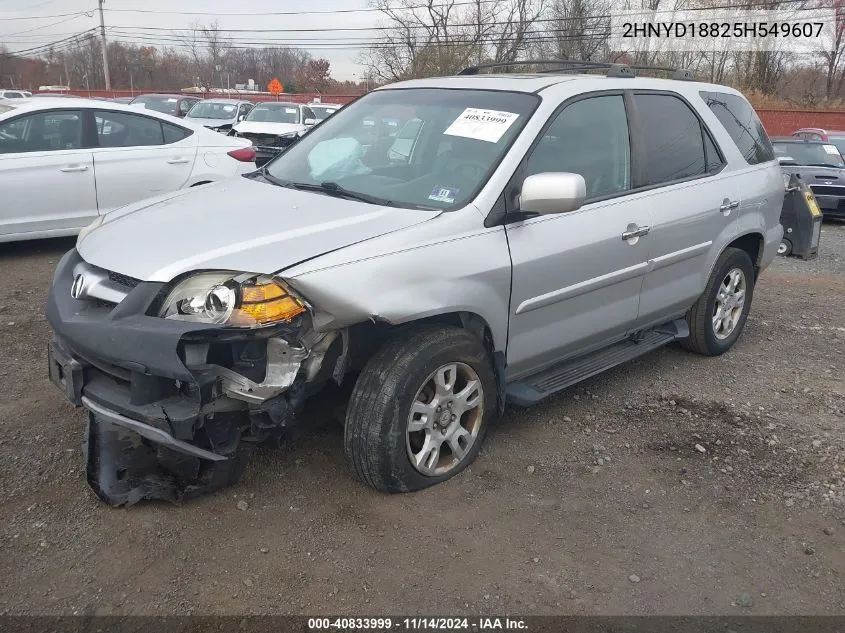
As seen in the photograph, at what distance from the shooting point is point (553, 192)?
3.17 meters

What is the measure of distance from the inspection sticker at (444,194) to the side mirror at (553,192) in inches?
12.8

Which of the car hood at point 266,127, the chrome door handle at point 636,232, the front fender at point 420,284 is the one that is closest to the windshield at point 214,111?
the car hood at point 266,127

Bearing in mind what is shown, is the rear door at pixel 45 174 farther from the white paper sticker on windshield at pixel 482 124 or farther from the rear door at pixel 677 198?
the rear door at pixel 677 198

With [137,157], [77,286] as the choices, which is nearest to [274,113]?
[137,157]

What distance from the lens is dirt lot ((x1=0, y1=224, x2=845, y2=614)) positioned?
8.71 feet

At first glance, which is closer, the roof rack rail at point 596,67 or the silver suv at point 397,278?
the silver suv at point 397,278

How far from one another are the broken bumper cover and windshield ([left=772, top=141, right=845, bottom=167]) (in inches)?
474

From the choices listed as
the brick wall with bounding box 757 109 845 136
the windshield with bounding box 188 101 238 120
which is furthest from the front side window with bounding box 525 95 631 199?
the brick wall with bounding box 757 109 845 136

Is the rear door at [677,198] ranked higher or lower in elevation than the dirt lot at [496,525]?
higher

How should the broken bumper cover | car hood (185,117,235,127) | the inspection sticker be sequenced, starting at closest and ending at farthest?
the broken bumper cover
the inspection sticker
car hood (185,117,235,127)

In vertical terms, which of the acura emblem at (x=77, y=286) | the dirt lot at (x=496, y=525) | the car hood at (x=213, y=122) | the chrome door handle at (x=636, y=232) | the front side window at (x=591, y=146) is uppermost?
the car hood at (x=213, y=122)

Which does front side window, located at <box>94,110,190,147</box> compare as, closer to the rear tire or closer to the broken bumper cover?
the broken bumper cover

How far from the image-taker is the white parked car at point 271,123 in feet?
45.8

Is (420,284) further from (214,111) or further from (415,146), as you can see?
(214,111)
